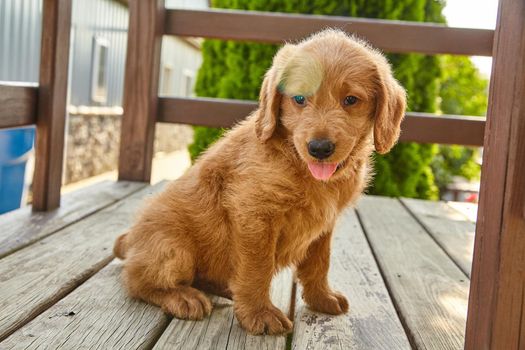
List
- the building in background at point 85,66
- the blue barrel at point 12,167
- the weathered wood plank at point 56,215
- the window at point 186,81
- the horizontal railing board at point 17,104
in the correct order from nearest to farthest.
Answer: the weathered wood plank at point 56,215 → the horizontal railing board at point 17,104 → the blue barrel at point 12,167 → the building in background at point 85,66 → the window at point 186,81

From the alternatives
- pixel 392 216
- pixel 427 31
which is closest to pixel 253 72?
pixel 427 31

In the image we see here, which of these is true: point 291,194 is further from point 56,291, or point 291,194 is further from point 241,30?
point 241,30

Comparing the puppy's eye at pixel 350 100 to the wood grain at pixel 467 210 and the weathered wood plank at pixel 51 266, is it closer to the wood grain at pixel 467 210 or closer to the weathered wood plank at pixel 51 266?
the weathered wood plank at pixel 51 266

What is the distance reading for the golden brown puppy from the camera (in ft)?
6.93

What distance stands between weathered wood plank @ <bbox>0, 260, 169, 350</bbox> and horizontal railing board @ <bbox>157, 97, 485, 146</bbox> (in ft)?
8.20

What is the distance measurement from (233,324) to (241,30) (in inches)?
116

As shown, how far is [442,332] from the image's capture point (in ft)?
7.39

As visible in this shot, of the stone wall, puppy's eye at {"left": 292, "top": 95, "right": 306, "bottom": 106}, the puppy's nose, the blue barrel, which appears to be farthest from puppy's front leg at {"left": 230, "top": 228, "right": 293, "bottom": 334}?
the stone wall

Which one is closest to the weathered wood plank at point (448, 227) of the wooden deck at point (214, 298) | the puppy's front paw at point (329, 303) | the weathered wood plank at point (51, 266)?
the wooden deck at point (214, 298)

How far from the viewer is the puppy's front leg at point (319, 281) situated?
239 centimetres

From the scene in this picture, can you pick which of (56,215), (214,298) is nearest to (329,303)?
(214,298)

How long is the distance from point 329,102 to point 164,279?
2.88ft

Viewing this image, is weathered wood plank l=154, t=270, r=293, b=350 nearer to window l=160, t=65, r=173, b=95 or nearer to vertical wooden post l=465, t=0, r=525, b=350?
vertical wooden post l=465, t=0, r=525, b=350

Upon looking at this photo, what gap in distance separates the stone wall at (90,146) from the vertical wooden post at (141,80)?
24.5ft
